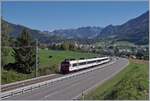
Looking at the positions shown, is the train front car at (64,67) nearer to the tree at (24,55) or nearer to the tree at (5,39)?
the tree at (24,55)

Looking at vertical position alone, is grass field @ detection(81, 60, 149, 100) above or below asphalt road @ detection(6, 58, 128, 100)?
above

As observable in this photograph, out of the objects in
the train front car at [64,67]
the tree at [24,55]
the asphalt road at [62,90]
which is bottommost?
the asphalt road at [62,90]

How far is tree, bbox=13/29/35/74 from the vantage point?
6688 cm

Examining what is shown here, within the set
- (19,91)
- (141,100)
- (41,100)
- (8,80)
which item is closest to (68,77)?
(8,80)

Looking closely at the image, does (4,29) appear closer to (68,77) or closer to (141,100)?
(68,77)

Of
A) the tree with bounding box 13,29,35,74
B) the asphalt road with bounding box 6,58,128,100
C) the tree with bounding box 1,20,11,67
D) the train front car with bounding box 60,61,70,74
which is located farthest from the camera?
the train front car with bounding box 60,61,70,74

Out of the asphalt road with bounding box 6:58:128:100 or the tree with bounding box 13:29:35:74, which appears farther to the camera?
the tree with bounding box 13:29:35:74

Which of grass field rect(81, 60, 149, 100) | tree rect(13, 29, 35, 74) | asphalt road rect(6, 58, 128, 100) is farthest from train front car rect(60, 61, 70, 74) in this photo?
grass field rect(81, 60, 149, 100)

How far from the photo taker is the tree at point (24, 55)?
66.9 meters

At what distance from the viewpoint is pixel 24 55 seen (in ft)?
224

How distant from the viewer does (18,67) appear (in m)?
67.9

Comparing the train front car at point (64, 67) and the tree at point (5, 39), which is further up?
the tree at point (5, 39)

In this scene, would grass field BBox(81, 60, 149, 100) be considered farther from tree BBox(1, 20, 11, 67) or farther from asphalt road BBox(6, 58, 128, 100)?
tree BBox(1, 20, 11, 67)

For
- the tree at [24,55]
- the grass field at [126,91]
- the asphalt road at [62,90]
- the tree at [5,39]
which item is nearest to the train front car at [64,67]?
the tree at [24,55]
